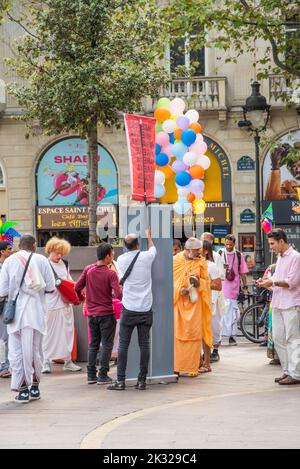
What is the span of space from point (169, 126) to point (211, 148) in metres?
15.7

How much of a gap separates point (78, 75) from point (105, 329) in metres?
9.81

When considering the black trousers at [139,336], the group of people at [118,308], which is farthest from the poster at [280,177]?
the black trousers at [139,336]

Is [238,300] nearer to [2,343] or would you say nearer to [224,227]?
[2,343]

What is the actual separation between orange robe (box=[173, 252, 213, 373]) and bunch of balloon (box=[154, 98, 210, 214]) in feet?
7.31

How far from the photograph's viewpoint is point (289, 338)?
39.5 feet

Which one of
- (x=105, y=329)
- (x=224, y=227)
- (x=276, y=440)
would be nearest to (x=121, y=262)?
(x=105, y=329)

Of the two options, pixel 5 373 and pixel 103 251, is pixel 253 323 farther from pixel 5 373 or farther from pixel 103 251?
pixel 103 251

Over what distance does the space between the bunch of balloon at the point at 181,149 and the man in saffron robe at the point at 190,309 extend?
217 centimetres

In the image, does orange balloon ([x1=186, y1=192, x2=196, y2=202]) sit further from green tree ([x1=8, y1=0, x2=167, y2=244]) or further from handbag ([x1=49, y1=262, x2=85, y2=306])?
green tree ([x1=8, y1=0, x2=167, y2=244])

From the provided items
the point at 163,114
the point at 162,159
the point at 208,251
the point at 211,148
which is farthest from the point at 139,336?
the point at 211,148

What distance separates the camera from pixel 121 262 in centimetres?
1196

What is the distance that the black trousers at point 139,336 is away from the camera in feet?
38.9

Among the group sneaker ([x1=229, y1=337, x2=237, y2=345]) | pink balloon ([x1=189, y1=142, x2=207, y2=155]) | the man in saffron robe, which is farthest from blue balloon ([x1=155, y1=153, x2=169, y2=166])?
sneaker ([x1=229, y1=337, x2=237, y2=345])

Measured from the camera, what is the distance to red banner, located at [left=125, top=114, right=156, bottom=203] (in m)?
12.2
